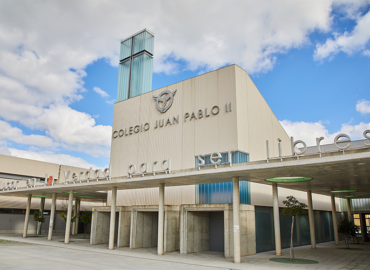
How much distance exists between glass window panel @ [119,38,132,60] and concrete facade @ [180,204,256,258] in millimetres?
25633

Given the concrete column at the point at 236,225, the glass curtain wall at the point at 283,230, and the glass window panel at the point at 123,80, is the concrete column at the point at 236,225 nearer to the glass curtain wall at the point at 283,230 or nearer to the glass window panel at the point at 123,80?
the glass curtain wall at the point at 283,230

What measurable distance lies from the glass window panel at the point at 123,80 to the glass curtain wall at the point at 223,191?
17.7 m

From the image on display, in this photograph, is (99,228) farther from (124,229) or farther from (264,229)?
(264,229)

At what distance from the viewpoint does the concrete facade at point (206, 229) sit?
20828 mm

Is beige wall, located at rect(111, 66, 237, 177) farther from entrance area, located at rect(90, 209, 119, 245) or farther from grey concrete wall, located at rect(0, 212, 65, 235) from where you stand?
grey concrete wall, located at rect(0, 212, 65, 235)

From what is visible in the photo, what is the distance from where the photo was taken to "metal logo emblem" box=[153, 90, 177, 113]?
30750 mm

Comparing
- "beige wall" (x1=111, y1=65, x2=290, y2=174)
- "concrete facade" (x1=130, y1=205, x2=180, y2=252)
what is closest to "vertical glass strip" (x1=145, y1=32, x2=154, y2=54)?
"beige wall" (x1=111, y1=65, x2=290, y2=174)

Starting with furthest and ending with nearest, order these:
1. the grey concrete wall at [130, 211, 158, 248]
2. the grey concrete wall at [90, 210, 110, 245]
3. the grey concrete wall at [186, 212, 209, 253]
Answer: the grey concrete wall at [90, 210, 110, 245], the grey concrete wall at [130, 211, 158, 248], the grey concrete wall at [186, 212, 209, 253]

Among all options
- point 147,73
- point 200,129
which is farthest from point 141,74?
point 200,129

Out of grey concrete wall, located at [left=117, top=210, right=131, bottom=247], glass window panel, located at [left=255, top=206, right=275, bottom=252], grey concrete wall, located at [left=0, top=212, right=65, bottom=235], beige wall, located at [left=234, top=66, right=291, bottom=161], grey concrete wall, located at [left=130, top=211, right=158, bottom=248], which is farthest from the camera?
grey concrete wall, located at [left=0, top=212, right=65, bottom=235]

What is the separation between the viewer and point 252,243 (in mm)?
22578

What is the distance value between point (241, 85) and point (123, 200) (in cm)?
1751

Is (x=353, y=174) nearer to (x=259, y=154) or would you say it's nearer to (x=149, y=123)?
(x=259, y=154)

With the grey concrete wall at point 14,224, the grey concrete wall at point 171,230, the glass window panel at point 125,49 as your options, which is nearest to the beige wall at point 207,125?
the grey concrete wall at point 171,230
